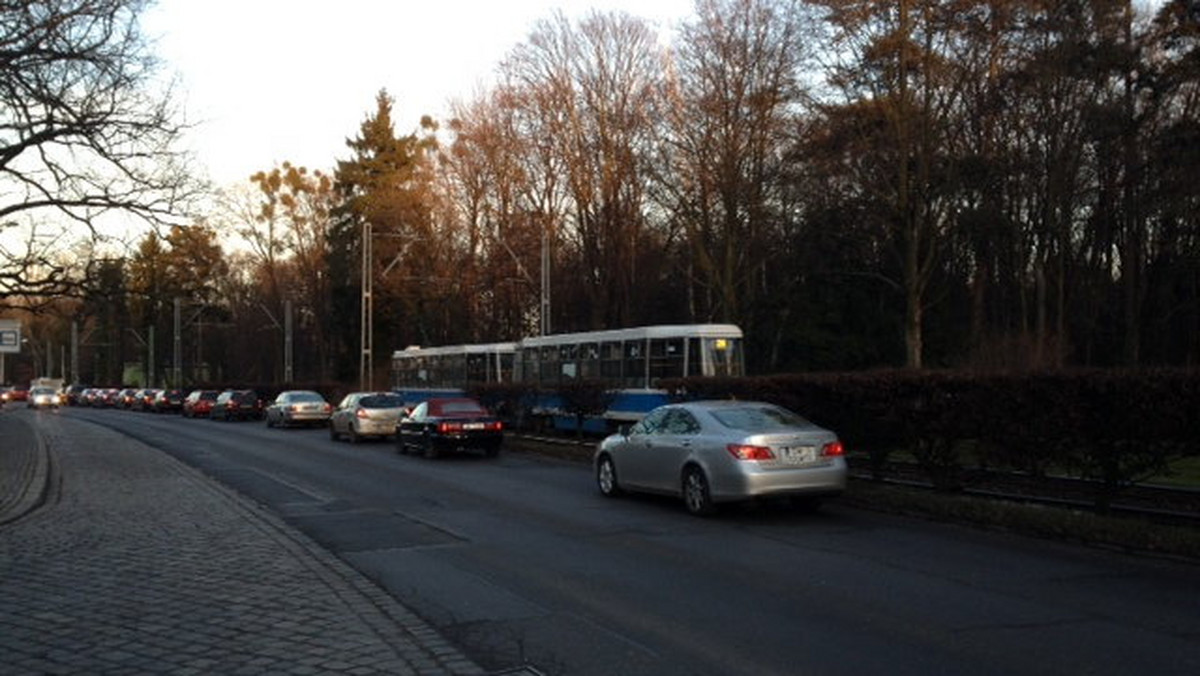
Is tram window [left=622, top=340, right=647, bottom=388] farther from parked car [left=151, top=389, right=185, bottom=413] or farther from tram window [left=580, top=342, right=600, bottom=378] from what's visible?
parked car [left=151, top=389, right=185, bottom=413]

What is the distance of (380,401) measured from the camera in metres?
33.0

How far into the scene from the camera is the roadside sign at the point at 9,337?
2441 cm

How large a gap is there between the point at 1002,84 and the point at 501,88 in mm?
23869

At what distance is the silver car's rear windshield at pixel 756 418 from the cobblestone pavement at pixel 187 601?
547cm

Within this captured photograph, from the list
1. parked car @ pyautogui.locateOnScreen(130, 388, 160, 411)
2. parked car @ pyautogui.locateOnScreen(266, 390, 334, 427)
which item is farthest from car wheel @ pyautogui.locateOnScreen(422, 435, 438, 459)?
parked car @ pyautogui.locateOnScreen(130, 388, 160, 411)

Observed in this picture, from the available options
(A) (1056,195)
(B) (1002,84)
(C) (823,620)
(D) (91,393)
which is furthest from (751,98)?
(D) (91,393)

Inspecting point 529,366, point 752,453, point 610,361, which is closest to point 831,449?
point 752,453

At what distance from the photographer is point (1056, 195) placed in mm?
40531

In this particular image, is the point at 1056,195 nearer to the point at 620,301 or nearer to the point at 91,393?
the point at 620,301

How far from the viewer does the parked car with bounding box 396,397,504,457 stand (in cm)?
2527

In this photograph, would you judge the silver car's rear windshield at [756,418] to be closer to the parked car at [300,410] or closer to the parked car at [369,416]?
the parked car at [369,416]

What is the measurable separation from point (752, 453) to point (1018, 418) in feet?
11.0

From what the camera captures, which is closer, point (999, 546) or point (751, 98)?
point (999, 546)

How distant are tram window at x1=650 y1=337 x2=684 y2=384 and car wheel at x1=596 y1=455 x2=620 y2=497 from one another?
11419 mm
